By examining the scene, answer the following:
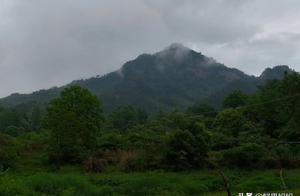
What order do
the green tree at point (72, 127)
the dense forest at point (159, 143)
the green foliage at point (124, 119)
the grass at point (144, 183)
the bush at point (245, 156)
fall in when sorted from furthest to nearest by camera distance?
1. the green foliage at point (124, 119)
2. the green tree at point (72, 127)
3. the dense forest at point (159, 143)
4. the bush at point (245, 156)
5. the grass at point (144, 183)

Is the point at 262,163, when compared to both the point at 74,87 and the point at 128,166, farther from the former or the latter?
the point at 74,87

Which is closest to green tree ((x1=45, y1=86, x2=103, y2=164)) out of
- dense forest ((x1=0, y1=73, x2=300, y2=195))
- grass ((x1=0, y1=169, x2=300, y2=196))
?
dense forest ((x1=0, y1=73, x2=300, y2=195))

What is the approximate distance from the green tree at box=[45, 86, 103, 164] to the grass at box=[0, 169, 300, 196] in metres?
10.3

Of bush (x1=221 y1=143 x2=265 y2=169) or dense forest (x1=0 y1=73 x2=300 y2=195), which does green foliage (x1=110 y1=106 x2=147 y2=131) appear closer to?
dense forest (x1=0 y1=73 x2=300 y2=195)

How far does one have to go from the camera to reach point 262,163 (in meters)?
45.4

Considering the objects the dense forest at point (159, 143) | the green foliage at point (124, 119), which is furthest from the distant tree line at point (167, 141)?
the green foliage at point (124, 119)

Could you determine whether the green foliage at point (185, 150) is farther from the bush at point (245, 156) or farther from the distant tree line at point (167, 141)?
the bush at point (245, 156)

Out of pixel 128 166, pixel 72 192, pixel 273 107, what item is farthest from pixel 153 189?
pixel 273 107

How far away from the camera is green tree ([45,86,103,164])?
47.8 meters

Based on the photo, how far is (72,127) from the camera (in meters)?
47.7

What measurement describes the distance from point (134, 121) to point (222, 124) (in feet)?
108

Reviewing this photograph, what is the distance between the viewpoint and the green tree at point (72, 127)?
4778 cm

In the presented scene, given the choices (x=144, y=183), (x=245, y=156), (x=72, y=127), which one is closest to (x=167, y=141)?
(x=245, y=156)

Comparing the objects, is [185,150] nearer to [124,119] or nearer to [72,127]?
[72,127]
